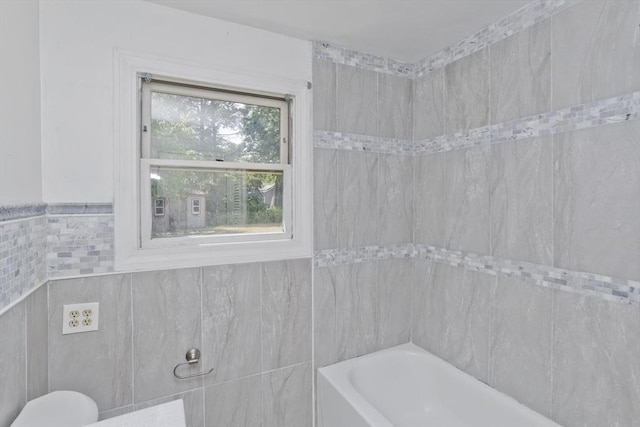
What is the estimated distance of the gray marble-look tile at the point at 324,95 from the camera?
6.27 feet

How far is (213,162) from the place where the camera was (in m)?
1.70

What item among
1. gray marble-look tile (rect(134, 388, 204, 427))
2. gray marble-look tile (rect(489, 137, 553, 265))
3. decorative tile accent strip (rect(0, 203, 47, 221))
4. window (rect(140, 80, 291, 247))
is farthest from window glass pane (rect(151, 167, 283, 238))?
gray marble-look tile (rect(489, 137, 553, 265))

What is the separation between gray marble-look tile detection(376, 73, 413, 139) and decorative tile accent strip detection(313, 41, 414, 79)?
0.15 ft

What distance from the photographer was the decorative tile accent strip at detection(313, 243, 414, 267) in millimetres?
1951

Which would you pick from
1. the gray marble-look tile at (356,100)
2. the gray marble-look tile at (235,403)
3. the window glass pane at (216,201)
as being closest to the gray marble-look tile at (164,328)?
the gray marble-look tile at (235,403)

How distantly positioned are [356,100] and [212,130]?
0.92 metres

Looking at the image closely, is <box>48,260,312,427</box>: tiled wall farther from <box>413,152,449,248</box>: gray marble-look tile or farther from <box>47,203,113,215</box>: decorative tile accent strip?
<box>413,152,449,248</box>: gray marble-look tile

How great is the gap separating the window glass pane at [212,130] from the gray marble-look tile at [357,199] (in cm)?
45

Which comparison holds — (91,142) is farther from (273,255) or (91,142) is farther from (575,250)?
(575,250)

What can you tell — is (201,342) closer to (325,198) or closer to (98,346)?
(98,346)

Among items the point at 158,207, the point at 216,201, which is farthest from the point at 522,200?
the point at 158,207

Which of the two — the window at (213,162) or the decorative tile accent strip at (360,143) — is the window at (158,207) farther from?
the decorative tile accent strip at (360,143)

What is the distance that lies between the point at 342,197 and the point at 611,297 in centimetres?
134

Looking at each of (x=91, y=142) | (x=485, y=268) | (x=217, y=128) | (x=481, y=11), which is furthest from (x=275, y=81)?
(x=485, y=268)
